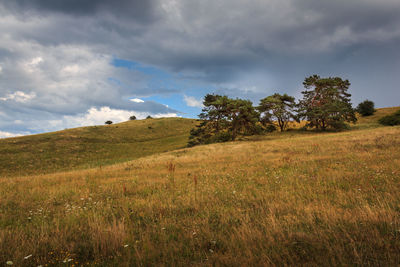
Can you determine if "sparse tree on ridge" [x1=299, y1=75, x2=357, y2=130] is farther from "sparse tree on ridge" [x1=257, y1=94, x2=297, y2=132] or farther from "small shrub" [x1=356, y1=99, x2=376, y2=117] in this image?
"small shrub" [x1=356, y1=99, x2=376, y2=117]

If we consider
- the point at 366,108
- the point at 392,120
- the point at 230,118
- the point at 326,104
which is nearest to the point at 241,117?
the point at 230,118

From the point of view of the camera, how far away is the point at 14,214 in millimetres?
5621

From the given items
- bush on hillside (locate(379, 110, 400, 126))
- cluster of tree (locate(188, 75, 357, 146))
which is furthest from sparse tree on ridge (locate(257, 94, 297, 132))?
bush on hillside (locate(379, 110, 400, 126))

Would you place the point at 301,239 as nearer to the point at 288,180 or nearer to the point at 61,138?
the point at 288,180

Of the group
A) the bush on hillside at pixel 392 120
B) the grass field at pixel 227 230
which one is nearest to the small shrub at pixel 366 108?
the bush on hillside at pixel 392 120

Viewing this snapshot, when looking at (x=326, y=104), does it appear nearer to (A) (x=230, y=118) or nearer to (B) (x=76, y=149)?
(A) (x=230, y=118)

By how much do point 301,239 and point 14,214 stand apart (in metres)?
7.79

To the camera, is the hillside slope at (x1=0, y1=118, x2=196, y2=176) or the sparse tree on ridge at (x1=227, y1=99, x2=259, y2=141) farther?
the sparse tree on ridge at (x1=227, y1=99, x2=259, y2=141)

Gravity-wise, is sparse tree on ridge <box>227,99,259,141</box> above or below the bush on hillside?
above

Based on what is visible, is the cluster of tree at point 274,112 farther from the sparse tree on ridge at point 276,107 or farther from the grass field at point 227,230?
the grass field at point 227,230

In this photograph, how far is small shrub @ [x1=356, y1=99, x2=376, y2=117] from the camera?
62.4 meters

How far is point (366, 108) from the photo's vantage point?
62.8 meters

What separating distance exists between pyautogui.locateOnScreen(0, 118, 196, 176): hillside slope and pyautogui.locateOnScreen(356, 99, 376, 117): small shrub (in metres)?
62.2

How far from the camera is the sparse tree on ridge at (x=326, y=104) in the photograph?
40500 millimetres
